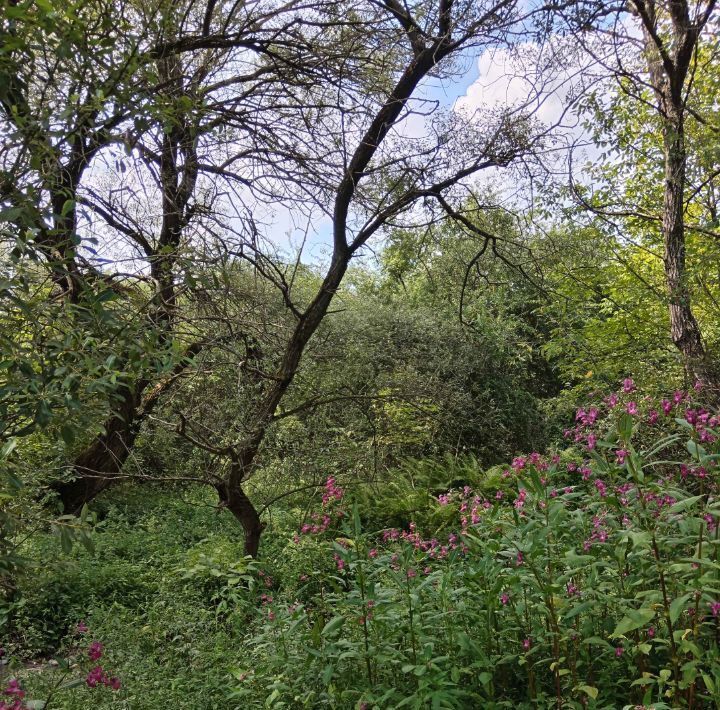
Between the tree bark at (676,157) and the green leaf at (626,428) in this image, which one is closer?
the green leaf at (626,428)

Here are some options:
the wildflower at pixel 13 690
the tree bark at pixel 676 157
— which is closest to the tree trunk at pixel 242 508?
the wildflower at pixel 13 690

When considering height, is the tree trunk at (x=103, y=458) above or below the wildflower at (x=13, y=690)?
above

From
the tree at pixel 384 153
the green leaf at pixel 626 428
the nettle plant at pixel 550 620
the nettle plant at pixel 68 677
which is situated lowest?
the nettle plant at pixel 68 677

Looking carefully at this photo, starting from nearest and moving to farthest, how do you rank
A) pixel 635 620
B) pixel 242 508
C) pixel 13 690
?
pixel 635 620 < pixel 13 690 < pixel 242 508

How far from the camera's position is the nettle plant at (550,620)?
6.88 ft

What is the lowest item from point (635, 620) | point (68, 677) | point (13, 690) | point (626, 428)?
point (68, 677)

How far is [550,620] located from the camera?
2.31 m

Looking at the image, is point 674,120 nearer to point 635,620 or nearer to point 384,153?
point 384,153

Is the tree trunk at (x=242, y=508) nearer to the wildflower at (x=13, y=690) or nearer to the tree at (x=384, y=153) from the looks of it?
the tree at (x=384, y=153)

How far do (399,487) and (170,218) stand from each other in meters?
3.51

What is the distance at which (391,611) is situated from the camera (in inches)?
105

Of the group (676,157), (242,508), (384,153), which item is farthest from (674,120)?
(242,508)

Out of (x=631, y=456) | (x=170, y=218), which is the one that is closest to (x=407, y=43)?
(x=170, y=218)

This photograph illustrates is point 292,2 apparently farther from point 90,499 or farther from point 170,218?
point 90,499
